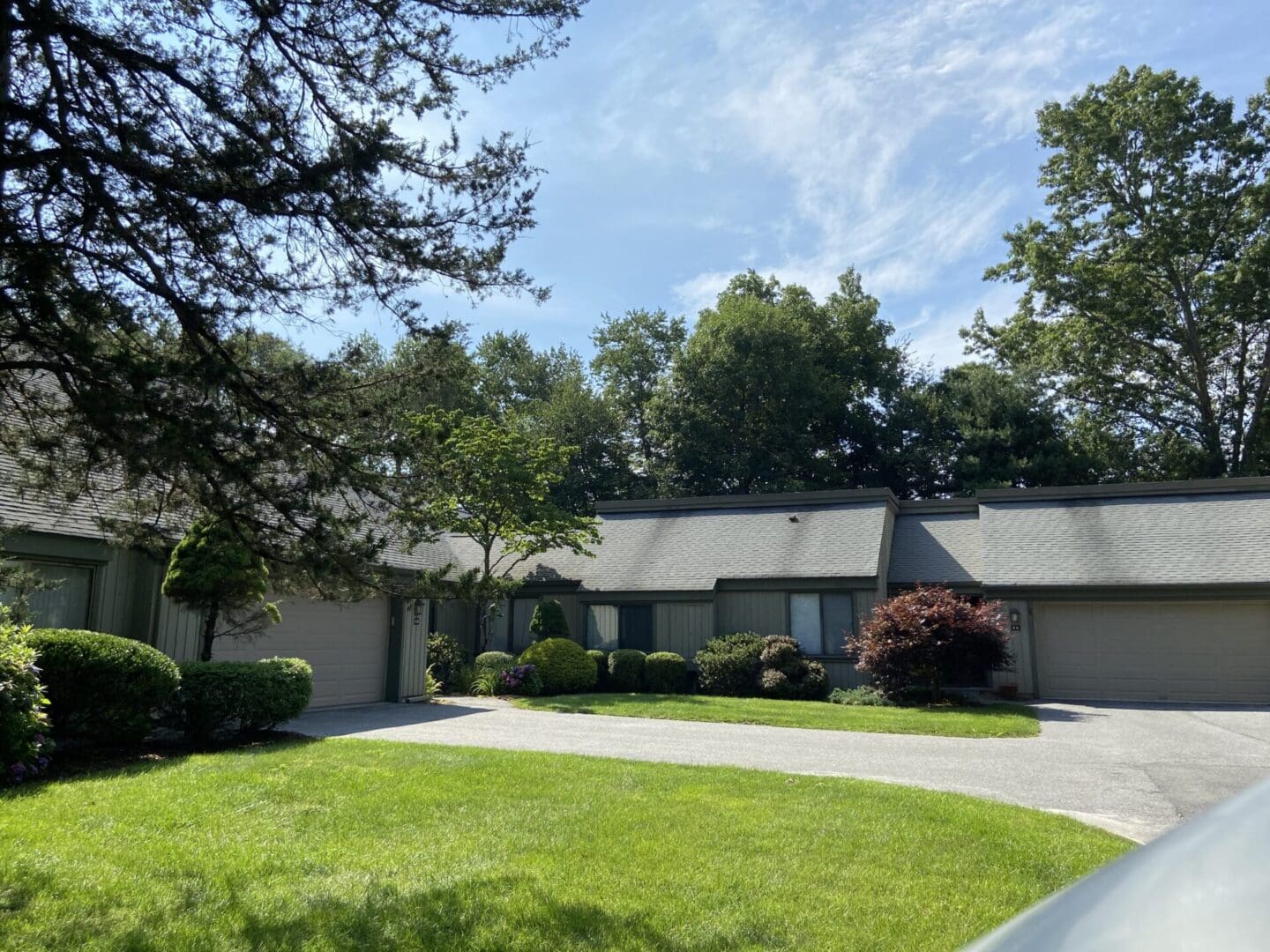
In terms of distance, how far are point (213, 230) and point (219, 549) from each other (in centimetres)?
737

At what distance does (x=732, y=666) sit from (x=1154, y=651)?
962 cm

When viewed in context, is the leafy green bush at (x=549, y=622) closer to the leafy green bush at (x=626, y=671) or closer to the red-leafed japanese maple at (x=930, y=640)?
the leafy green bush at (x=626, y=671)

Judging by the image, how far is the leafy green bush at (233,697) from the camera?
37.1ft

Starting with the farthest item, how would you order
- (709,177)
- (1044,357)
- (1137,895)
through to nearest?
(1044,357) < (709,177) < (1137,895)

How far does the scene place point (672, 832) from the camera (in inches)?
274

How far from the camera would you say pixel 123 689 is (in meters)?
10.1

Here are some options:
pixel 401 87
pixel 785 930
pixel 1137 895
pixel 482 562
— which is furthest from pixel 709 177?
pixel 482 562

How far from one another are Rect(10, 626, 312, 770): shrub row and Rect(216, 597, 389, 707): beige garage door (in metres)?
3.12

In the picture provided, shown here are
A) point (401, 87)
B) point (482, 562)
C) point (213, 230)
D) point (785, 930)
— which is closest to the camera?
point (785, 930)

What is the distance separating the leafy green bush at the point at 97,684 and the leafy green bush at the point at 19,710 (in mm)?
535

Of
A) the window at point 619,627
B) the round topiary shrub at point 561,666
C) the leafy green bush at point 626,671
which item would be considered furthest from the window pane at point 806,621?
the round topiary shrub at point 561,666

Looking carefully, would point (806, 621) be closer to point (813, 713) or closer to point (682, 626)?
point (682, 626)

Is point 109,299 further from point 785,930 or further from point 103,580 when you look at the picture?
point 103,580

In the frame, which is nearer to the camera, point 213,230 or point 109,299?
point 109,299
